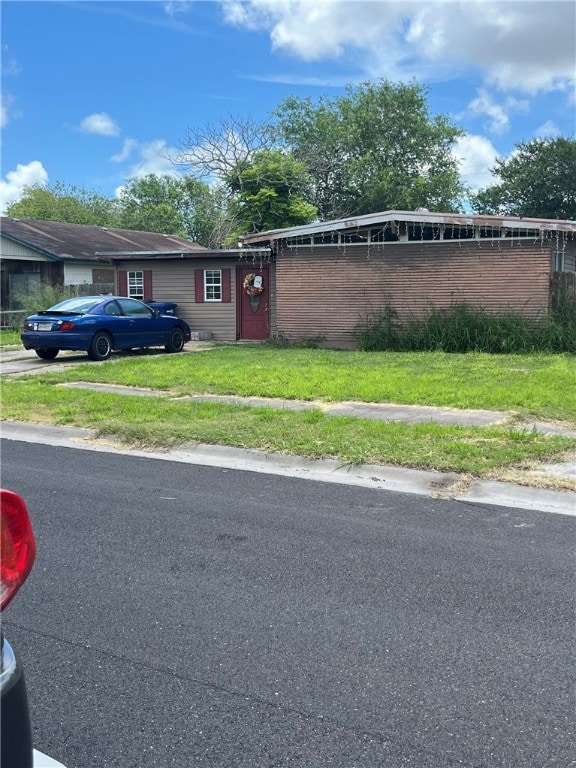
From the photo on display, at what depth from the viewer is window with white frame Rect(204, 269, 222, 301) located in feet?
73.4

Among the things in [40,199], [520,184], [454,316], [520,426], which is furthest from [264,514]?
[40,199]

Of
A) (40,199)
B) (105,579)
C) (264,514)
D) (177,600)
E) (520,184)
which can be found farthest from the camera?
(40,199)

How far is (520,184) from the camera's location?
48875 mm

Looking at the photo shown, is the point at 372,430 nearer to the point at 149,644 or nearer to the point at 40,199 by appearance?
the point at 149,644

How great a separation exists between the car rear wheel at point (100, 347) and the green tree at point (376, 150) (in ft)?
91.5

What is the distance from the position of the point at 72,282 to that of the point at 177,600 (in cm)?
2671

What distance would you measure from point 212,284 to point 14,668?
2103 centimetres

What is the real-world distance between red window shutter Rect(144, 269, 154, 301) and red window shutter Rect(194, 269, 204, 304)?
1.66 meters

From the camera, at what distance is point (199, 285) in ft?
74.3

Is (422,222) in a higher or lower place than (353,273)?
higher

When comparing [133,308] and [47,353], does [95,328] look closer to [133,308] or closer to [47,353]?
[47,353]

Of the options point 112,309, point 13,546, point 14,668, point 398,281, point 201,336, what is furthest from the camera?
point 201,336

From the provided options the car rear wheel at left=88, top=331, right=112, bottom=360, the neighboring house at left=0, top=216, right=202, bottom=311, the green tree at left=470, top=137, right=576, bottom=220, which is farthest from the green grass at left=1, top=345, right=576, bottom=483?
the green tree at left=470, top=137, right=576, bottom=220

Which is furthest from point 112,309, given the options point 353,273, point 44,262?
point 44,262
